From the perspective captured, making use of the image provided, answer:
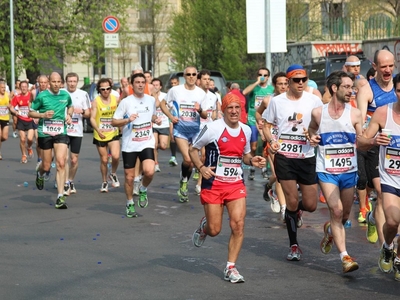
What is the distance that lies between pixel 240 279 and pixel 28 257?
252 centimetres

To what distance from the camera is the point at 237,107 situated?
359 inches

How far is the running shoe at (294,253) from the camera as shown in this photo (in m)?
9.73

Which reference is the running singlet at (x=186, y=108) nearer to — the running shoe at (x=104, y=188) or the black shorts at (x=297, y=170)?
the running shoe at (x=104, y=188)

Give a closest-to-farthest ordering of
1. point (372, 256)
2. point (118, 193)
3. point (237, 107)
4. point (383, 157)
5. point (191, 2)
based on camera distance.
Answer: point (383, 157) < point (237, 107) < point (372, 256) < point (118, 193) < point (191, 2)

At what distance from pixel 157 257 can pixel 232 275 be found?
157cm

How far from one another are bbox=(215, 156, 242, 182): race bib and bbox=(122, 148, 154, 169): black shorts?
419 centimetres

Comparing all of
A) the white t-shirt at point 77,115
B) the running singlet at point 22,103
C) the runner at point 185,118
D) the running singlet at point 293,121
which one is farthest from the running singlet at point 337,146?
the running singlet at point 22,103

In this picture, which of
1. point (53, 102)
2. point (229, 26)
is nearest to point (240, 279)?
point (53, 102)

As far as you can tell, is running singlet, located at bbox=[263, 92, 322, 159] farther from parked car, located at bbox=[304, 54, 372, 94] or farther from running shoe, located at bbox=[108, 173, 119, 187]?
parked car, located at bbox=[304, 54, 372, 94]

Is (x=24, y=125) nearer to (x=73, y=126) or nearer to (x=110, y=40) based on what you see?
(x=110, y=40)

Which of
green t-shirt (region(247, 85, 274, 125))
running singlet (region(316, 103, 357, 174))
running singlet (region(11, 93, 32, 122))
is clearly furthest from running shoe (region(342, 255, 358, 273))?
running singlet (region(11, 93, 32, 122))

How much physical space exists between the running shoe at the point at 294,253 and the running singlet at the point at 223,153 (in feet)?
3.47

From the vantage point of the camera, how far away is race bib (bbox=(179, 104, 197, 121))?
1494cm

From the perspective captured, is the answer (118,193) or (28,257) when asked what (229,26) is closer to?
(118,193)
